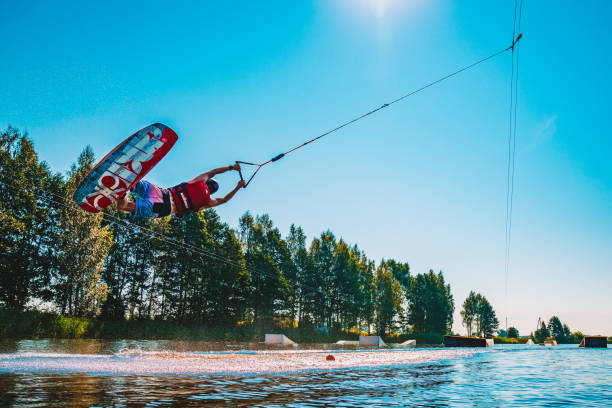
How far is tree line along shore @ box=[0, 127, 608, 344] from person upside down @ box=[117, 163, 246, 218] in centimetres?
2060

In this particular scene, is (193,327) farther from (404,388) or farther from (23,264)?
(404,388)

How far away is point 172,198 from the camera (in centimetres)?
895

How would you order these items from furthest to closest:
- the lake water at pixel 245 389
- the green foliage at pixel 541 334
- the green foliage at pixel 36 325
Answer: the green foliage at pixel 541 334 → the green foliage at pixel 36 325 → the lake water at pixel 245 389

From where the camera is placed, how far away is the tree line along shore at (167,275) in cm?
3803

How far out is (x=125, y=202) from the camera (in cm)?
850

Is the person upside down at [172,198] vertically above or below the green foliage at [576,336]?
above

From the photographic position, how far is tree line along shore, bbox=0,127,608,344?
3803 centimetres

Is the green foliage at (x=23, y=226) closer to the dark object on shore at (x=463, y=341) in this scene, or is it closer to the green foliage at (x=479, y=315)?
the dark object on shore at (x=463, y=341)

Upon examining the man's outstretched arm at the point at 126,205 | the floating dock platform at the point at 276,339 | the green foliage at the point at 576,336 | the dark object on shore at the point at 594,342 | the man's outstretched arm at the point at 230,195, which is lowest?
the green foliage at the point at 576,336

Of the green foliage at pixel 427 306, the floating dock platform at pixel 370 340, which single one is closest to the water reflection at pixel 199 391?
the floating dock platform at pixel 370 340

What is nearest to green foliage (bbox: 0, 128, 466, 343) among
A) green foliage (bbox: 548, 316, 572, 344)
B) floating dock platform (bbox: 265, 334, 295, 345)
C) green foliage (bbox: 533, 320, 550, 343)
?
floating dock platform (bbox: 265, 334, 295, 345)

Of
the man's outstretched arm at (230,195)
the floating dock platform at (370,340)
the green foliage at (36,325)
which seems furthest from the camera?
the floating dock platform at (370,340)

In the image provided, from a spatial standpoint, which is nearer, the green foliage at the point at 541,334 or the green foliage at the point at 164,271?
the green foliage at the point at 164,271

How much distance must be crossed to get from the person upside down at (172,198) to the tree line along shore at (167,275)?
2060cm
